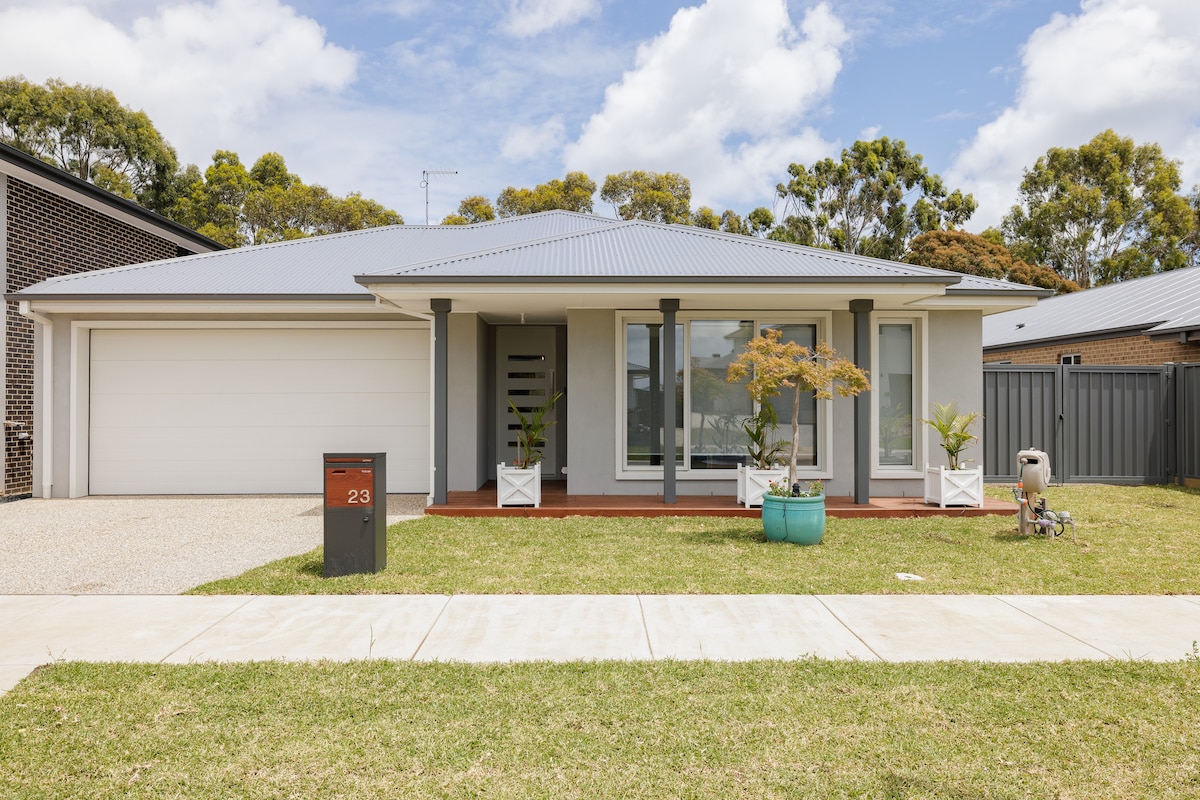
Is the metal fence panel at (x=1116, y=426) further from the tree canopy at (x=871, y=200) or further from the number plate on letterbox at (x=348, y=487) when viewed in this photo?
the tree canopy at (x=871, y=200)

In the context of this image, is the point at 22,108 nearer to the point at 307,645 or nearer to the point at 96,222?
the point at 96,222

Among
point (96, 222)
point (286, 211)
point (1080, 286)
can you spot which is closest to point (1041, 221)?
point (1080, 286)

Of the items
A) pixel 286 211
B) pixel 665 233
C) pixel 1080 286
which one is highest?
pixel 286 211

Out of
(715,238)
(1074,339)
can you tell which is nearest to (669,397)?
(715,238)

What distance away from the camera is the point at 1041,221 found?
35.6 m

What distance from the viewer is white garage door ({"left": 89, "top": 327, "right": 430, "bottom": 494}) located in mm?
11789

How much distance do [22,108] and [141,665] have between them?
35182 millimetres

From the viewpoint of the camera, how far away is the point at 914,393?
10766 mm

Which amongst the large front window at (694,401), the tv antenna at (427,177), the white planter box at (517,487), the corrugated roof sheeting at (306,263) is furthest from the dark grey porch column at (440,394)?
the tv antenna at (427,177)

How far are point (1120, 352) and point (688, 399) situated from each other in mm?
10666

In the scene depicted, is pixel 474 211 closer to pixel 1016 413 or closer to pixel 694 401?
pixel 1016 413

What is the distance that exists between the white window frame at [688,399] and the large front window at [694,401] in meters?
0.02

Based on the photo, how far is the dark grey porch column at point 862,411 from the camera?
963 centimetres

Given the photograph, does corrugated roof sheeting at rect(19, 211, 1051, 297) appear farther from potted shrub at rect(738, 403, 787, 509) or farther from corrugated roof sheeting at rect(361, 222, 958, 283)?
potted shrub at rect(738, 403, 787, 509)
